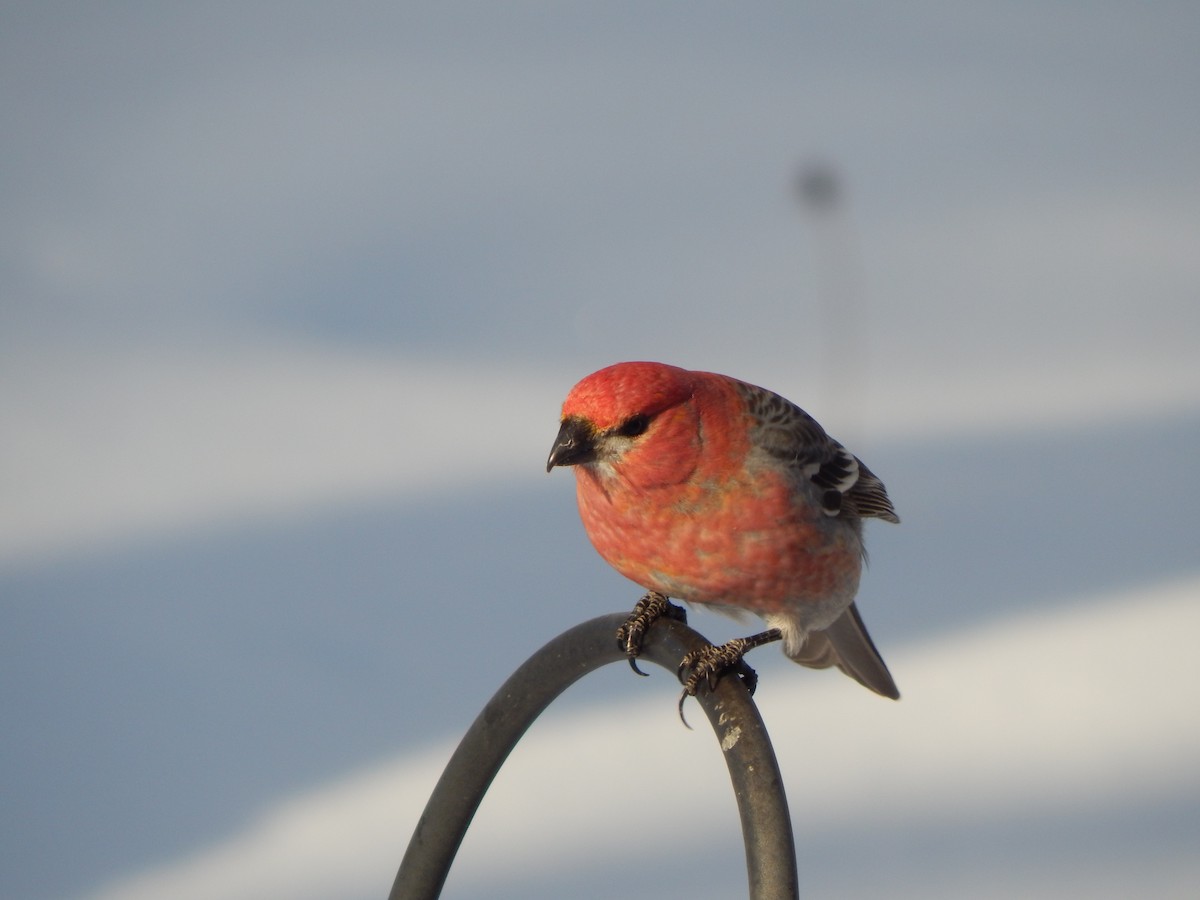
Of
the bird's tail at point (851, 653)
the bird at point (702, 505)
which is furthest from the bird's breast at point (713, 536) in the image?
the bird's tail at point (851, 653)

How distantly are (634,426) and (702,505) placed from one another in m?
0.14

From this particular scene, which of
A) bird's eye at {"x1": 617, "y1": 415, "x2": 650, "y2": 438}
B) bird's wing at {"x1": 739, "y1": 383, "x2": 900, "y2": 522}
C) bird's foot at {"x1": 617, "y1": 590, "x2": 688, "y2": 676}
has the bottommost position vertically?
bird's foot at {"x1": 617, "y1": 590, "x2": 688, "y2": 676}

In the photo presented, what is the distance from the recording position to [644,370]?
1569 mm

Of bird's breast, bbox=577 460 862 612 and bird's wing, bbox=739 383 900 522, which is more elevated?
bird's wing, bbox=739 383 900 522

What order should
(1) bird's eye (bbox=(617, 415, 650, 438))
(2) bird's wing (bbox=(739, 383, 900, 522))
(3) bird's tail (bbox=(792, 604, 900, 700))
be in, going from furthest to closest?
(3) bird's tail (bbox=(792, 604, 900, 700)) → (2) bird's wing (bbox=(739, 383, 900, 522)) → (1) bird's eye (bbox=(617, 415, 650, 438))

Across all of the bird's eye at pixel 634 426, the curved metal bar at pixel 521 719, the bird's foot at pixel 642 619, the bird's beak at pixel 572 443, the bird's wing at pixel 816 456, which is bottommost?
the curved metal bar at pixel 521 719

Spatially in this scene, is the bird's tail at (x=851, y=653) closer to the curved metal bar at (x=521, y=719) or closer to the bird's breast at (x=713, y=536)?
the bird's breast at (x=713, y=536)

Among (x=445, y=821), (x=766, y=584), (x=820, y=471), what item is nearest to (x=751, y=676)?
(x=766, y=584)

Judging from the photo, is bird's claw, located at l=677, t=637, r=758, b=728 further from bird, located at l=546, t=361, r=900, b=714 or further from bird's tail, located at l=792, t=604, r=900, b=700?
bird's tail, located at l=792, t=604, r=900, b=700

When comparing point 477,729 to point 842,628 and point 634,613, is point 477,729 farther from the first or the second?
point 842,628

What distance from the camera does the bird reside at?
1.56 metres

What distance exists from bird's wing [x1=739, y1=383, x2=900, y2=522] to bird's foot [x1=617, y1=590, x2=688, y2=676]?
0.83 feet

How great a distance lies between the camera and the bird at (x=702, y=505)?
61.4 inches

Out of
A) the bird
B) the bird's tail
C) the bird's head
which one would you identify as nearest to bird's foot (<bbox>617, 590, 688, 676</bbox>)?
the bird
